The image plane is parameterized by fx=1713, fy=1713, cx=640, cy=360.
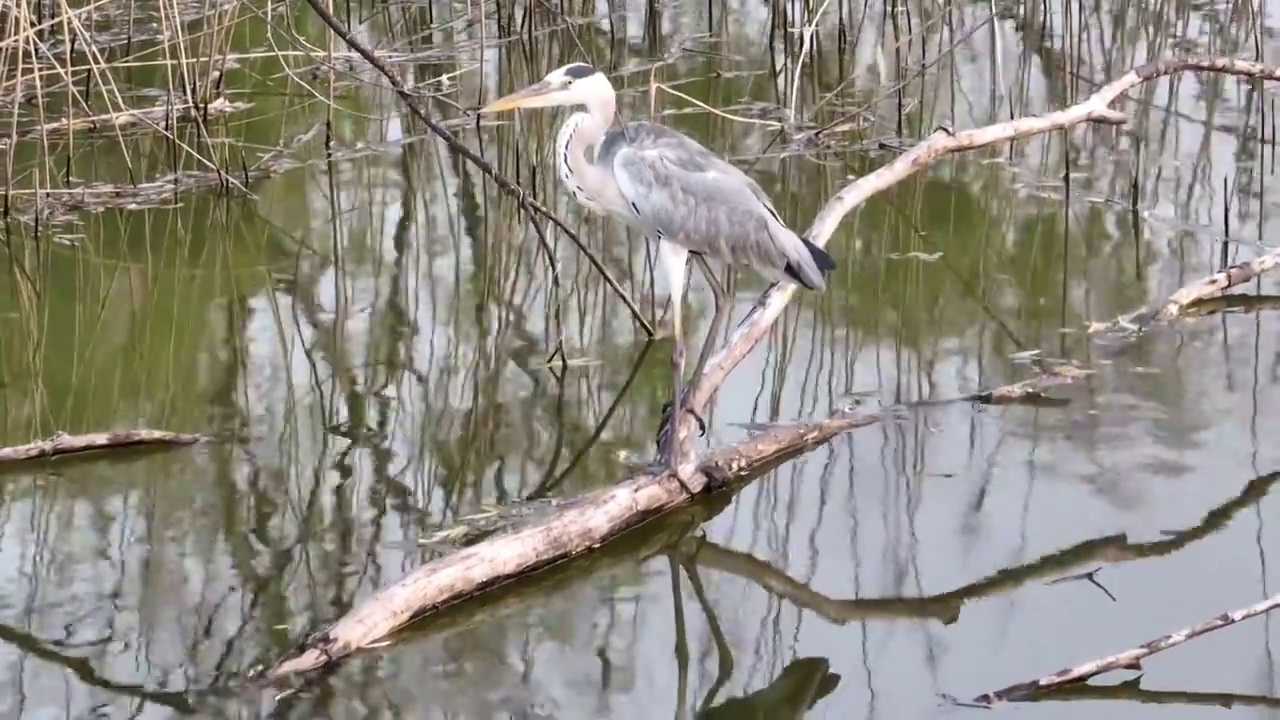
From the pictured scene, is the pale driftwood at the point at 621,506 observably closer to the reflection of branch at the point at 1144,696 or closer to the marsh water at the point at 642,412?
the marsh water at the point at 642,412

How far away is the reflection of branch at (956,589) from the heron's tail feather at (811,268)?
2.37 feet

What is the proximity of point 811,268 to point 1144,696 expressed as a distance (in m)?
1.46

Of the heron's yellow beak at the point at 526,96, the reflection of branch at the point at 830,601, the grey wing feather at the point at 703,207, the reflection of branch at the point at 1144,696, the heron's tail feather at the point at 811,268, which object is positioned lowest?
the reflection of branch at the point at 1144,696

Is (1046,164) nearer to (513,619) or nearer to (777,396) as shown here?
(777,396)

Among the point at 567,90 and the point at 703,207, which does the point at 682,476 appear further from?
the point at 567,90

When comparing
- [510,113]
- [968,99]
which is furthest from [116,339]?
[968,99]

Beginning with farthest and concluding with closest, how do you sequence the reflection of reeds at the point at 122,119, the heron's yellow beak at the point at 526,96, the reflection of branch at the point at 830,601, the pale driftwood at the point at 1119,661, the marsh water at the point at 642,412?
the reflection of reeds at the point at 122,119
the heron's yellow beak at the point at 526,96
the reflection of branch at the point at 830,601
the marsh water at the point at 642,412
the pale driftwood at the point at 1119,661

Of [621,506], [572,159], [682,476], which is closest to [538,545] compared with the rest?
[621,506]

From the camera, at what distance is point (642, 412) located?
505 cm

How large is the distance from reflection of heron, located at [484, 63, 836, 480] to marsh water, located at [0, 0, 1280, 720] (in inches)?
21.2

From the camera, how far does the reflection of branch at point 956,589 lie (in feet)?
12.6

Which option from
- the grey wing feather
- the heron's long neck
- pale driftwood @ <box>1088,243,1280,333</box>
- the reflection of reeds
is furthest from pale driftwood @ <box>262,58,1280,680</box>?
the reflection of reeds

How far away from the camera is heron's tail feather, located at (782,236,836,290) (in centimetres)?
438

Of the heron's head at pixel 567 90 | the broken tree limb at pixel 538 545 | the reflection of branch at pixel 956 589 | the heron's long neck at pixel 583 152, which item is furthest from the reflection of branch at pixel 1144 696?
the heron's head at pixel 567 90
